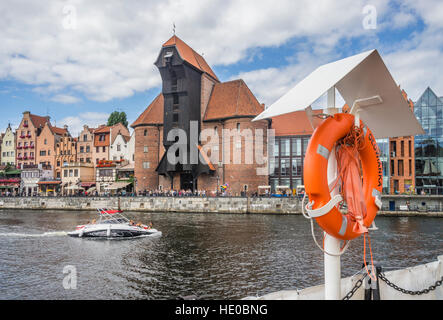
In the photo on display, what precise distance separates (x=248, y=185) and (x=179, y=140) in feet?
41.4

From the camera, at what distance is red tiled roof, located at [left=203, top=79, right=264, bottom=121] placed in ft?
186

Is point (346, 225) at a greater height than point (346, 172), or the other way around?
point (346, 172)

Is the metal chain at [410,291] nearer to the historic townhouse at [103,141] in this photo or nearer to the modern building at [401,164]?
the modern building at [401,164]

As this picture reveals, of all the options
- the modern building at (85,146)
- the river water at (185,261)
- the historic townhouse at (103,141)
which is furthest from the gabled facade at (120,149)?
the river water at (185,261)

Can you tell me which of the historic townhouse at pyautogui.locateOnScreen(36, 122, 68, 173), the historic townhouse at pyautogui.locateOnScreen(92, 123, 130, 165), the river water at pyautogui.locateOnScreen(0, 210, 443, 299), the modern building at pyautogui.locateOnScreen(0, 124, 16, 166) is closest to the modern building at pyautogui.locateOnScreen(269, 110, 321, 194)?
the river water at pyautogui.locateOnScreen(0, 210, 443, 299)

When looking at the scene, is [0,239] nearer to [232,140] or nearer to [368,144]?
[368,144]

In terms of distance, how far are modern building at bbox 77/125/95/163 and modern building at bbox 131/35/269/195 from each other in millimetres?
17563

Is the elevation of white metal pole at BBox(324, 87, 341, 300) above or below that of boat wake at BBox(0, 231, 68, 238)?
above

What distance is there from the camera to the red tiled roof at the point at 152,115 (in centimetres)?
6219

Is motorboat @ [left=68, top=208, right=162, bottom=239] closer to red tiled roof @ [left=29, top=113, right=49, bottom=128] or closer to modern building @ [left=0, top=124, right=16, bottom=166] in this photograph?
red tiled roof @ [left=29, top=113, right=49, bottom=128]

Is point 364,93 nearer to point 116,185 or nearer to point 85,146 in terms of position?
point 116,185

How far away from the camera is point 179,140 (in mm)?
56125

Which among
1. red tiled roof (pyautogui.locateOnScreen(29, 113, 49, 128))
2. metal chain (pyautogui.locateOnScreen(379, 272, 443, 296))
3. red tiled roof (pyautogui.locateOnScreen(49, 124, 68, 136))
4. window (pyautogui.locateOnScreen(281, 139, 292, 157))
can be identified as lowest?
metal chain (pyautogui.locateOnScreen(379, 272, 443, 296))
